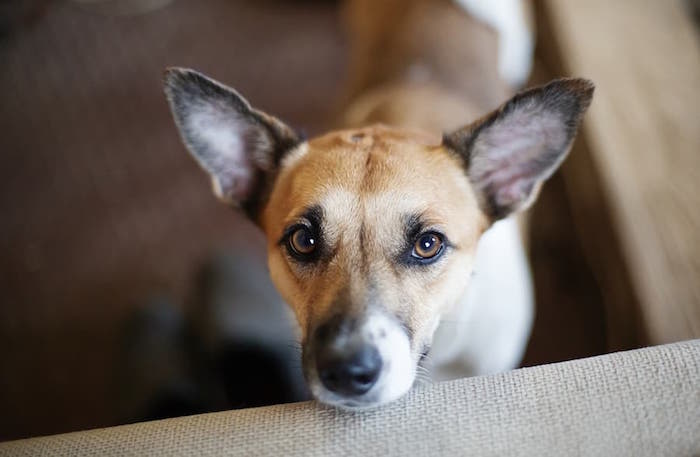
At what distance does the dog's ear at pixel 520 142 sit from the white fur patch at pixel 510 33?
1.22 meters

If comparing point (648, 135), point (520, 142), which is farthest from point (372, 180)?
point (648, 135)

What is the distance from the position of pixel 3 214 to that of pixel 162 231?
36.5 inches

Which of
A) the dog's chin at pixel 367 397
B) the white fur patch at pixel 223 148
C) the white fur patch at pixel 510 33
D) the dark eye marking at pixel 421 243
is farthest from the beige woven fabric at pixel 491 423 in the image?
the white fur patch at pixel 510 33

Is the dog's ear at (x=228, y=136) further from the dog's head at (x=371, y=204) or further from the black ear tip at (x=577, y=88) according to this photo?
the black ear tip at (x=577, y=88)

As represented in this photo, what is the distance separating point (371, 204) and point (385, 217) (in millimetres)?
47

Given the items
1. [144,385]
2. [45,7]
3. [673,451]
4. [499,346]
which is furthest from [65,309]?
[673,451]

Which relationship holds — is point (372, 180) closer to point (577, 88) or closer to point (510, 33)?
point (577, 88)

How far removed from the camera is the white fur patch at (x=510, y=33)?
2.58m

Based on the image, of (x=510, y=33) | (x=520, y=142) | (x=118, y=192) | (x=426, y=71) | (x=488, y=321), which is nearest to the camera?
(x=520, y=142)

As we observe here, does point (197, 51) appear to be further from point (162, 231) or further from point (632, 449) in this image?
point (632, 449)

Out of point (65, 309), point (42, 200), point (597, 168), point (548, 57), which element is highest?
point (548, 57)

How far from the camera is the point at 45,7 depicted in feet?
12.9

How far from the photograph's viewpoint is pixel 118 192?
3.15m

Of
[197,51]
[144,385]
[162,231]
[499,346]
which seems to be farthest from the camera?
[197,51]
